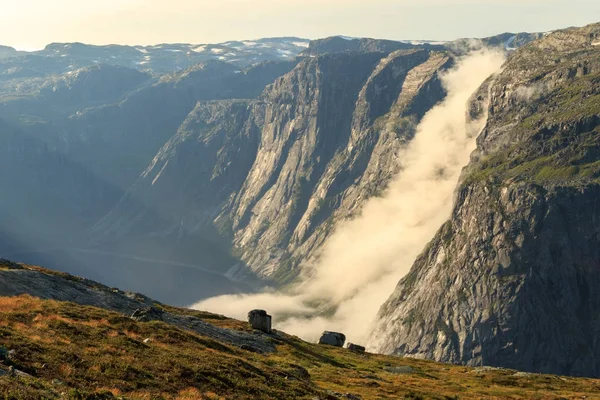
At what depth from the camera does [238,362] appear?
232 feet

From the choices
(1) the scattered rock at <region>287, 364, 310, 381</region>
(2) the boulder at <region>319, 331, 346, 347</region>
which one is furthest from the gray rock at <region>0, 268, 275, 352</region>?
(2) the boulder at <region>319, 331, 346, 347</region>

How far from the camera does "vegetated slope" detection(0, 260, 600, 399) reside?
5020cm

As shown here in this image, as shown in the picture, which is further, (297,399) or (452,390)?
(452,390)

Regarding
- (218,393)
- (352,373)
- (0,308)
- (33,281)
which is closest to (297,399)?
(218,393)

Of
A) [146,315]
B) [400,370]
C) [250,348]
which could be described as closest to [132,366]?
[146,315]

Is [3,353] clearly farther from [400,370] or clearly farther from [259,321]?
[400,370]

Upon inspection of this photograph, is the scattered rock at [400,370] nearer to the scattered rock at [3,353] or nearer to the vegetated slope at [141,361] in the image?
the vegetated slope at [141,361]

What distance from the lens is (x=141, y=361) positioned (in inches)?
2345

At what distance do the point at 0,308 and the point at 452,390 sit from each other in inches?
2660

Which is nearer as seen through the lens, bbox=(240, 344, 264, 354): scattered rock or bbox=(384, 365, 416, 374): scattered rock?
bbox=(240, 344, 264, 354): scattered rock

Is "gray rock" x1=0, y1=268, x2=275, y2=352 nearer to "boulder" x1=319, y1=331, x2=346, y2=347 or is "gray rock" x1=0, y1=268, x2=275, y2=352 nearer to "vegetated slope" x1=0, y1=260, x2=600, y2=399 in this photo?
"vegetated slope" x1=0, y1=260, x2=600, y2=399

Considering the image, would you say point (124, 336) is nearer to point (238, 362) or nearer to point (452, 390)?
point (238, 362)

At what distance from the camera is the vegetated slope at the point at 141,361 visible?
50.2m

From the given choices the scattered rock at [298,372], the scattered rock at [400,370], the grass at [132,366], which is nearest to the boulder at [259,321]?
the scattered rock at [400,370]
